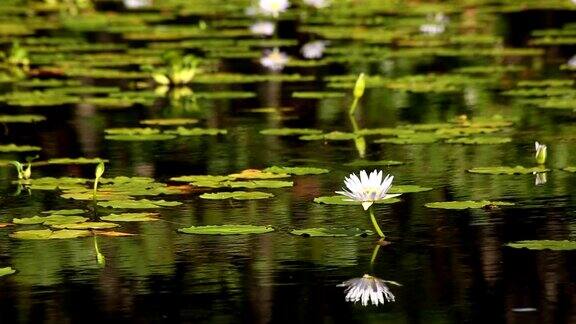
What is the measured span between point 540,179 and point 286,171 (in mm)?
959

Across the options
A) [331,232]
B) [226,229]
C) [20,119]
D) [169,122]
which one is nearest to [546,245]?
[331,232]

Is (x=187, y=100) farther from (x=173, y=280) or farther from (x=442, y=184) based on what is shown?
(x=173, y=280)

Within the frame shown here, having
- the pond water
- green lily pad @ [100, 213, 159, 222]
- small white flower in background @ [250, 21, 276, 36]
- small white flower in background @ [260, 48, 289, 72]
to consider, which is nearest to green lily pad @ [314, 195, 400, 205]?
the pond water

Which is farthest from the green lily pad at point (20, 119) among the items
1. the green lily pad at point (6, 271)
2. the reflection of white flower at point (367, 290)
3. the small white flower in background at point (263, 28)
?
the small white flower in background at point (263, 28)

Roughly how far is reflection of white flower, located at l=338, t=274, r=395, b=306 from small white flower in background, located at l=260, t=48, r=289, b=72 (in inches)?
237

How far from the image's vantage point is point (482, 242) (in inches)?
196

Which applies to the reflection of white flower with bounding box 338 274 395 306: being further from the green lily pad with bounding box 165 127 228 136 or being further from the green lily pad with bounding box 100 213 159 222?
the green lily pad with bounding box 165 127 228 136

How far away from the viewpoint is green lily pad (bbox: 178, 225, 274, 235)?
5176 mm

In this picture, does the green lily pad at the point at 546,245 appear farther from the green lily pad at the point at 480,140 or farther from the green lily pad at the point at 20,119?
the green lily pad at the point at 20,119

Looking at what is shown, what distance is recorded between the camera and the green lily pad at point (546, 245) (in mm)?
4828

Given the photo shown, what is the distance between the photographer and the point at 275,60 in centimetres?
1095

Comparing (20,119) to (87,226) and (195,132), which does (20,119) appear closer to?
(195,132)

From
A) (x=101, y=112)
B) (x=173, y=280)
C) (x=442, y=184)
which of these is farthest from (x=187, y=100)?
(x=173, y=280)

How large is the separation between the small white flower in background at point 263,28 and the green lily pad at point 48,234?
314 inches
